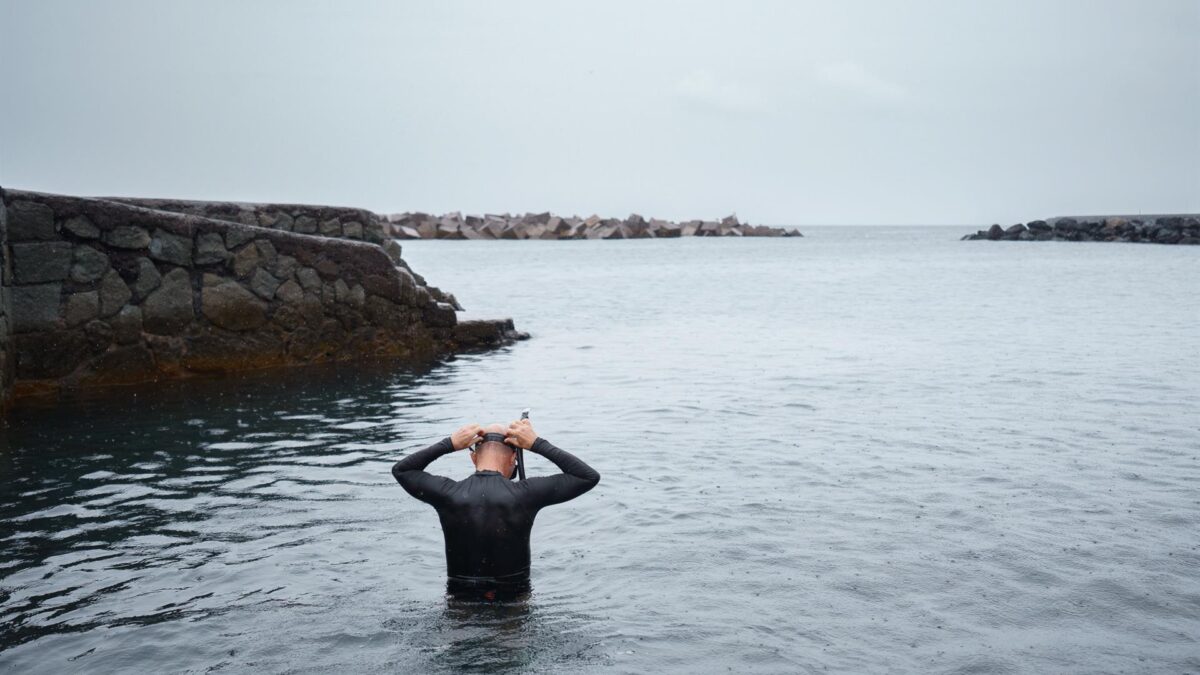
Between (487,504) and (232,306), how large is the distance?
899 cm

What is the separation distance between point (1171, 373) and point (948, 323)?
825cm

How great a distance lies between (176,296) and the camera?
12984mm

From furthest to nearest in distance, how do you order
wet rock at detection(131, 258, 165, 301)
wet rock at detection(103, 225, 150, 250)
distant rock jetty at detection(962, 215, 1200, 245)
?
distant rock jetty at detection(962, 215, 1200, 245) → wet rock at detection(131, 258, 165, 301) → wet rock at detection(103, 225, 150, 250)

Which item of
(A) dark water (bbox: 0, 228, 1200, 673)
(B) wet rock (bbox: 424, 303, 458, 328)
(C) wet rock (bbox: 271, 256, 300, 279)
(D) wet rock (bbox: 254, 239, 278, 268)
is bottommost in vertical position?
(A) dark water (bbox: 0, 228, 1200, 673)

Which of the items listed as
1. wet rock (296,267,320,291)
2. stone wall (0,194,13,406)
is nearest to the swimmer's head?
stone wall (0,194,13,406)

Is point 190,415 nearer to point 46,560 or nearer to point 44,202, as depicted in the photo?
point 44,202

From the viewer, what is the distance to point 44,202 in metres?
11.8

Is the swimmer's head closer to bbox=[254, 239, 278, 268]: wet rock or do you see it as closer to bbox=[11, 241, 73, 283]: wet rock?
bbox=[11, 241, 73, 283]: wet rock

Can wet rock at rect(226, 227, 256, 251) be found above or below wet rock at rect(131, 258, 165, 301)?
above

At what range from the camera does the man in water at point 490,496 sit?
5.65 metres

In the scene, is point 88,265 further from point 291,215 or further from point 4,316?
point 291,215

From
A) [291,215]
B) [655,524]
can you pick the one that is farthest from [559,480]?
[291,215]

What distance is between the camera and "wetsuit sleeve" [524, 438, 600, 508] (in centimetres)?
571

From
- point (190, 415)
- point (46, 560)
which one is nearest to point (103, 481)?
point (46, 560)
